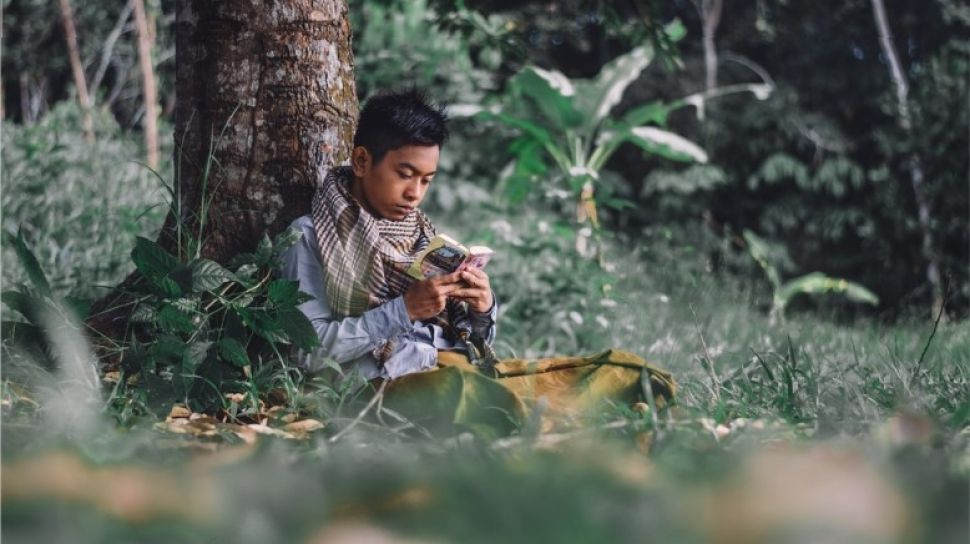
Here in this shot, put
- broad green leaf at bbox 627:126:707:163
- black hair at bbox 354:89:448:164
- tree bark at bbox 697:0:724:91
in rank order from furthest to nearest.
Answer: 1. tree bark at bbox 697:0:724:91
2. broad green leaf at bbox 627:126:707:163
3. black hair at bbox 354:89:448:164

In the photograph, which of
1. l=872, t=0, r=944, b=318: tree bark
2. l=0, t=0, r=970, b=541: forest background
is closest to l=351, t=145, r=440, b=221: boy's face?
l=0, t=0, r=970, b=541: forest background

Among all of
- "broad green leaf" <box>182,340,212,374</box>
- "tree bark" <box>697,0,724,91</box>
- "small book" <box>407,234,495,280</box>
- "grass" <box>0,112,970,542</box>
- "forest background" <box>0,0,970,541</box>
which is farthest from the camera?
"tree bark" <box>697,0,724,91</box>

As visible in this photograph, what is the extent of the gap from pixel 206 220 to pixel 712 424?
1.58 metres

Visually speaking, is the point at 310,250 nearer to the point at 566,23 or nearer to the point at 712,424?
the point at 712,424

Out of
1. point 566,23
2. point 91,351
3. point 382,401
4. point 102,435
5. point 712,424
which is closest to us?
point 102,435

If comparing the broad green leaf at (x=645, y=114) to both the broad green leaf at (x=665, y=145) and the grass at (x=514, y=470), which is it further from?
the grass at (x=514, y=470)

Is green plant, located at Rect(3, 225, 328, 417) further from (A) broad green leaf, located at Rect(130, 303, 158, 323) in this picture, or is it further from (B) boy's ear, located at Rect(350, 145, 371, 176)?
(B) boy's ear, located at Rect(350, 145, 371, 176)

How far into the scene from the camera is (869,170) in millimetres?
8812

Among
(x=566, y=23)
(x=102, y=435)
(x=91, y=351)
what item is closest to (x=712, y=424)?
(x=102, y=435)

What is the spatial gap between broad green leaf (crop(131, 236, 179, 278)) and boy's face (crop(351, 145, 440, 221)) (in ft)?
1.74

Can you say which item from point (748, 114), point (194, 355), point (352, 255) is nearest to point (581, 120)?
point (748, 114)

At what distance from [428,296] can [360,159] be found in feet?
1.45

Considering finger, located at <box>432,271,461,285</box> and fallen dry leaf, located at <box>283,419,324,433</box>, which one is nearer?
fallen dry leaf, located at <box>283,419,324,433</box>

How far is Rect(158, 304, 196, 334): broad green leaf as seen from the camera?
2348 mm
